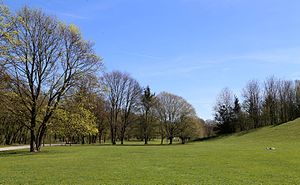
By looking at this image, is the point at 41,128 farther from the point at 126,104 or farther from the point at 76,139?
the point at 76,139

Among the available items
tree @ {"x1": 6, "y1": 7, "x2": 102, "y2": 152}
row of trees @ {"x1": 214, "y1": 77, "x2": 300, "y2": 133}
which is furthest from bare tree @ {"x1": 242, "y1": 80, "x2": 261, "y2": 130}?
tree @ {"x1": 6, "y1": 7, "x2": 102, "y2": 152}

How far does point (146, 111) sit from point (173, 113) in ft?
26.2

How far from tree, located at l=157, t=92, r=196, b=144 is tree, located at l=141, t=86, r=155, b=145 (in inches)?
90.9

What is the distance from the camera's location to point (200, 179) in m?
16.1

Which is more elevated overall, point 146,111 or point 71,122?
point 146,111

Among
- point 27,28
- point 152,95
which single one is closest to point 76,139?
point 152,95

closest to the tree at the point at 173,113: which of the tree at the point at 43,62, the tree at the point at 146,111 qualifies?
the tree at the point at 146,111

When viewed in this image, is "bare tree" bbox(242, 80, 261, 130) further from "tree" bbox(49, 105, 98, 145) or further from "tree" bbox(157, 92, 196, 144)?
"tree" bbox(49, 105, 98, 145)

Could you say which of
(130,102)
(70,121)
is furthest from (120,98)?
(70,121)

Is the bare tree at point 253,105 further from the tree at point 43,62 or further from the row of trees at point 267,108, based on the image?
the tree at point 43,62

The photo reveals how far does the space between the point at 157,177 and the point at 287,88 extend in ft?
328

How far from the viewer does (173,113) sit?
3812 inches

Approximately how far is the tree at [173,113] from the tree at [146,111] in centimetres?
231

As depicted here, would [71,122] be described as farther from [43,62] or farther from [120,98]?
[120,98]
